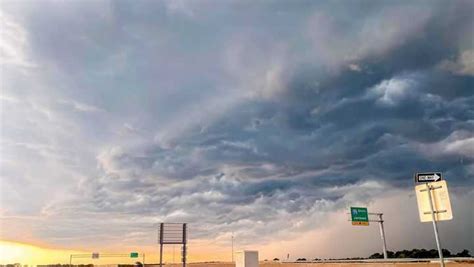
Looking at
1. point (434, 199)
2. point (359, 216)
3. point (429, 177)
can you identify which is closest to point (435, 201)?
point (434, 199)

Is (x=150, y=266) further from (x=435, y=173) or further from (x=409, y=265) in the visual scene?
(x=435, y=173)

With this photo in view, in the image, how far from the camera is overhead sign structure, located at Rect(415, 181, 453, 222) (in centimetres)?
1166

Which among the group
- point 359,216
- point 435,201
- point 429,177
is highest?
point 359,216

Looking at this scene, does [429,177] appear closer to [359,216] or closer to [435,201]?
[435,201]

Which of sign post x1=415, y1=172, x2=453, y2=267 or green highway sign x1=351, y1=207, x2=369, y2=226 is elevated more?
green highway sign x1=351, y1=207, x2=369, y2=226

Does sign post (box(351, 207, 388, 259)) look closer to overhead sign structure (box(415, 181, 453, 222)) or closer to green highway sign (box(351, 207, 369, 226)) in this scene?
green highway sign (box(351, 207, 369, 226))

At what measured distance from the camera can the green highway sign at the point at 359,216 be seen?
6844cm

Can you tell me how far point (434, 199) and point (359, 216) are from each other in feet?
196

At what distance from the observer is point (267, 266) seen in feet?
252

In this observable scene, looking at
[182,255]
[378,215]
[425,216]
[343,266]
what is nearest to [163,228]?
[182,255]

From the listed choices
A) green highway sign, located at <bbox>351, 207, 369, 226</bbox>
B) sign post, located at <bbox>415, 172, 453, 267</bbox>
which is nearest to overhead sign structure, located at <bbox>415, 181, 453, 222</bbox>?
sign post, located at <bbox>415, 172, 453, 267</bbox>

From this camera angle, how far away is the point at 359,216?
68688 millimetres

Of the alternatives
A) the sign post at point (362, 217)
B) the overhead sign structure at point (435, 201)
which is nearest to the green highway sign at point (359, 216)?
the sign post at point (362, 217)

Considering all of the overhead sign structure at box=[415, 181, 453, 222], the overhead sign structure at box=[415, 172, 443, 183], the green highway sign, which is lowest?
the overhead sign structure at box=[415, 181, 453, 222]
